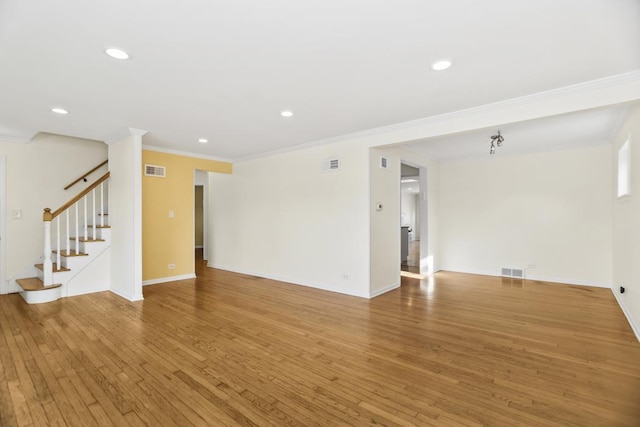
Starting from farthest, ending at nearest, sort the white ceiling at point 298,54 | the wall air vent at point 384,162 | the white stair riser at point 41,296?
the wall air vent at point 384,162 → the white stair riser at point 41,296 → the white ceiling at point 298,54

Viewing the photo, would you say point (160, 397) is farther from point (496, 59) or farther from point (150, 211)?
point (150, 211)

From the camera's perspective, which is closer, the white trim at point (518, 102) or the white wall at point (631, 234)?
the white trim at point (518, 102)

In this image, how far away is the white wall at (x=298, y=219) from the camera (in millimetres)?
4809

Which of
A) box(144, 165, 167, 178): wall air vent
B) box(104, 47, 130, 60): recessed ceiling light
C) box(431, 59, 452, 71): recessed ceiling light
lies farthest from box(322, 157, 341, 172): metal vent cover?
box(104, 47, 130, 60): recessed ceiling light

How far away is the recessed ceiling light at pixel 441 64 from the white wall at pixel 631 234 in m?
2.33

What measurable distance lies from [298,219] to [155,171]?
282 centimetres

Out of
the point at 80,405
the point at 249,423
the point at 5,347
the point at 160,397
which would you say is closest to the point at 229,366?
the point at 160,397

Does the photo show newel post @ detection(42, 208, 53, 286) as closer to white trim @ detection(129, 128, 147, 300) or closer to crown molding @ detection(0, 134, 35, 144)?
white trim @ detection(129, 128, 147, 300)

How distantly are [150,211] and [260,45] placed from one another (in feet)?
14.5

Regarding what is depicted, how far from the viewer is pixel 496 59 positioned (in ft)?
8.03

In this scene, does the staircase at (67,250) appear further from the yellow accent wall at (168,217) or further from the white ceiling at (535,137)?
the white ceiling at (535,137)

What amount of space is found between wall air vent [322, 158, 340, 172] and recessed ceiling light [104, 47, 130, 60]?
10.5ft

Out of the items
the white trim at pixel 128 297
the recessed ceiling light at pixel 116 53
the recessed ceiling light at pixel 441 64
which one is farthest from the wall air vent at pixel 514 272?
the recessed ceiling light at pixel 116 53

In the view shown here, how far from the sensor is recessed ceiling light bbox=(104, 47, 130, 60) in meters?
2.30
